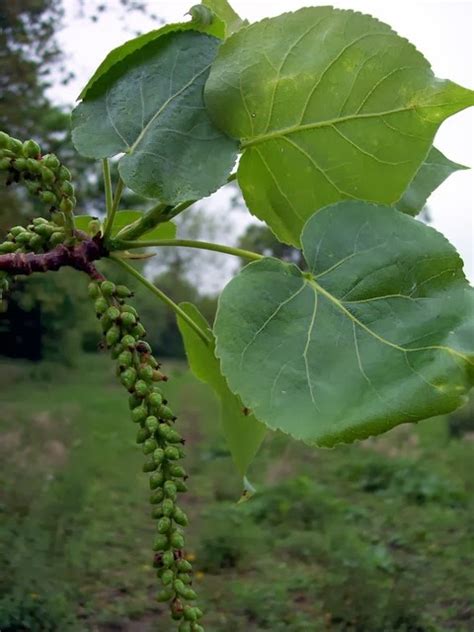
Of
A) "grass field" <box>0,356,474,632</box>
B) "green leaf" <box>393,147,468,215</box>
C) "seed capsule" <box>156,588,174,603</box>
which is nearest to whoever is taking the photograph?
"seed capsule" <box>156,588,174,603</box>

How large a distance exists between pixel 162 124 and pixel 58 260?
0.39 feet

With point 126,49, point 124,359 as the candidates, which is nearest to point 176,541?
point 124,359

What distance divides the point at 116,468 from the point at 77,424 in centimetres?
173

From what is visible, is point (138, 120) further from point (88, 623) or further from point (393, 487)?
point (393, 487)

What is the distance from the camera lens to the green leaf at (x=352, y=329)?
521mm

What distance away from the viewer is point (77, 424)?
28.6 feet

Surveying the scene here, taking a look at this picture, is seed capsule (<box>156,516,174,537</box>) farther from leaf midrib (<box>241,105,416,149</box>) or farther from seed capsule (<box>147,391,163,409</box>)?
leaf midrib (<box>241,105,416,149</box>)

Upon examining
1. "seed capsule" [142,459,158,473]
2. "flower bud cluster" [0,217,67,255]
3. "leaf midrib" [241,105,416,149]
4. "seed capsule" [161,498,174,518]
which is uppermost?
"leaf midrib" [241,105,416,149]

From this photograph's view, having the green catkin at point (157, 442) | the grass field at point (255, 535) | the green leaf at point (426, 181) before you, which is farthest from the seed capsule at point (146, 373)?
the grass field at point (255, 535)

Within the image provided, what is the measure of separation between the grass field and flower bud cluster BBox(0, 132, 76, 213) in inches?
133

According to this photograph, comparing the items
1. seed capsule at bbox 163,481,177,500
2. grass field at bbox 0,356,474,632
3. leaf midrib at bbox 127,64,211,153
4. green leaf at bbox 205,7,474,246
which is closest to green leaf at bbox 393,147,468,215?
green leaf at bbox 205,7,474,246

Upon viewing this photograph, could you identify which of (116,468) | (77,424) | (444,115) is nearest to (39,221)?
(444,115)

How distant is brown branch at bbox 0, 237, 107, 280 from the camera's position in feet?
1.87

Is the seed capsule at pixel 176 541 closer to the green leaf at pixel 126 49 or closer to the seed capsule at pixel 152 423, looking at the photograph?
the seed capsule at pixel 152 423
